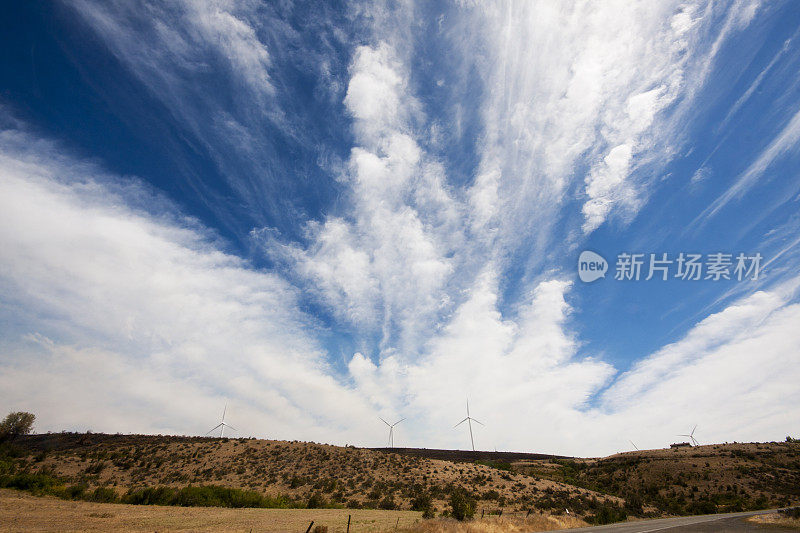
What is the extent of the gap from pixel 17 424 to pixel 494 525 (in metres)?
121

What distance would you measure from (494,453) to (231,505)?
116036 mm

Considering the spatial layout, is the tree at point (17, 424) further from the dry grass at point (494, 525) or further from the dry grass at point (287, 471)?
the dry grass at point (494, 525)

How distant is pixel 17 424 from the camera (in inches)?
3676

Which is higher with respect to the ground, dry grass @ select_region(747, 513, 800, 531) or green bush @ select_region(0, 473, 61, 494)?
green bush @ select_region(0, 473, 61, 494)

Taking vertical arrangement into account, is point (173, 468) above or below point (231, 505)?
above

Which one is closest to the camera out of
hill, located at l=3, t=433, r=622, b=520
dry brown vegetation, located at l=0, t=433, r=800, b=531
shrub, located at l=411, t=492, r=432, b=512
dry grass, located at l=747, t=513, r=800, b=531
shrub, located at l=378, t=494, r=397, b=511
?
dry grass, located at l=747, t=513, r=800, b=531

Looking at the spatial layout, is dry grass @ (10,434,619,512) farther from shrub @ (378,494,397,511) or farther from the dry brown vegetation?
shrub @ (378,494,397,511)

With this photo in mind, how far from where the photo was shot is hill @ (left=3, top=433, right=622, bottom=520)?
53.7m

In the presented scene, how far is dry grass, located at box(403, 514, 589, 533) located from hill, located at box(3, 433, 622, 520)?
12.1 meters

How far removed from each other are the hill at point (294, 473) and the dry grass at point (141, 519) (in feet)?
28.5

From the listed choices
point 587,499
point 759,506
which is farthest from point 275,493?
point 759,506

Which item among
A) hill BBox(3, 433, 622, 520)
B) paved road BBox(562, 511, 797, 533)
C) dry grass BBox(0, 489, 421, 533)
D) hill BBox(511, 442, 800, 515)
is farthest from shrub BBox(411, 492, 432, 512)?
hill BBox(511, 442, 800, 515)

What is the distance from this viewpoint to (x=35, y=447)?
7188 cm

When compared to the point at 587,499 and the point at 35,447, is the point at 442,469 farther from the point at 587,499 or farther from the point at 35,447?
the point at 35,447
